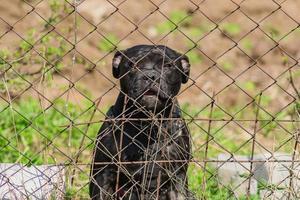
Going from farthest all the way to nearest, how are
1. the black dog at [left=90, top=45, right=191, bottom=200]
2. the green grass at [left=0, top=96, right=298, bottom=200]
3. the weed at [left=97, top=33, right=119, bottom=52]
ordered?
the weed at [left=97, top=33, right=119, bottom=52] < the green grass at [left=0, top=96, right=298, bottom=200] < the black dog at [left=90, top=45, right=191, bottom=200]

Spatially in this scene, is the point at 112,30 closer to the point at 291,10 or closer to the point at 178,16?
the point at 178,16

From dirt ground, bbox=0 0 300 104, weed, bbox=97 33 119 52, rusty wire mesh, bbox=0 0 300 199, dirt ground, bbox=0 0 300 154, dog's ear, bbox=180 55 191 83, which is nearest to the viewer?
dog's ear, bbox=180 55 191 83

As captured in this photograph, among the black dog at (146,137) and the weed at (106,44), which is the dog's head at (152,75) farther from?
the weed at (106,44)

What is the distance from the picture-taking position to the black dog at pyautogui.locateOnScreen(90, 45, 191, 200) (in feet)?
18.6

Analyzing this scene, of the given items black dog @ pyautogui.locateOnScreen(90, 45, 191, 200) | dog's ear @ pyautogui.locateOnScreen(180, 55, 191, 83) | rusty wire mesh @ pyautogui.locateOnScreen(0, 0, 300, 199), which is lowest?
black dog @ pyautogui.locateOnScreen(90, 45, 191, 200)

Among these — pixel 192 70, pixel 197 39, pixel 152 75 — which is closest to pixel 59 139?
pixel 152 75

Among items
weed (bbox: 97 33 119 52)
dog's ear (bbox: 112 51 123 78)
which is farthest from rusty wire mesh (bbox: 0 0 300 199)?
dog's ear (bbox: 112 51 123 78)

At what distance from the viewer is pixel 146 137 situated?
5.89 m

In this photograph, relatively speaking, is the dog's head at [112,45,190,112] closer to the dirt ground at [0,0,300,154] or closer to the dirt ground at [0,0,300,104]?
the dirt ground at [0,0,300,154]

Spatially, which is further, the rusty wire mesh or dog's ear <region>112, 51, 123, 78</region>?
the rusty wire mesh

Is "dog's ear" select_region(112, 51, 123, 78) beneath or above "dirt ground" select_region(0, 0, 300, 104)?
beneath

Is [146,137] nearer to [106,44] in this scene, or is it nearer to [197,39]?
[106,44]

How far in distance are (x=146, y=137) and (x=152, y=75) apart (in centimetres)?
40

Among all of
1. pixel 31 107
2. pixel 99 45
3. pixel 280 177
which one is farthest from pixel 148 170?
pixel 99 45
